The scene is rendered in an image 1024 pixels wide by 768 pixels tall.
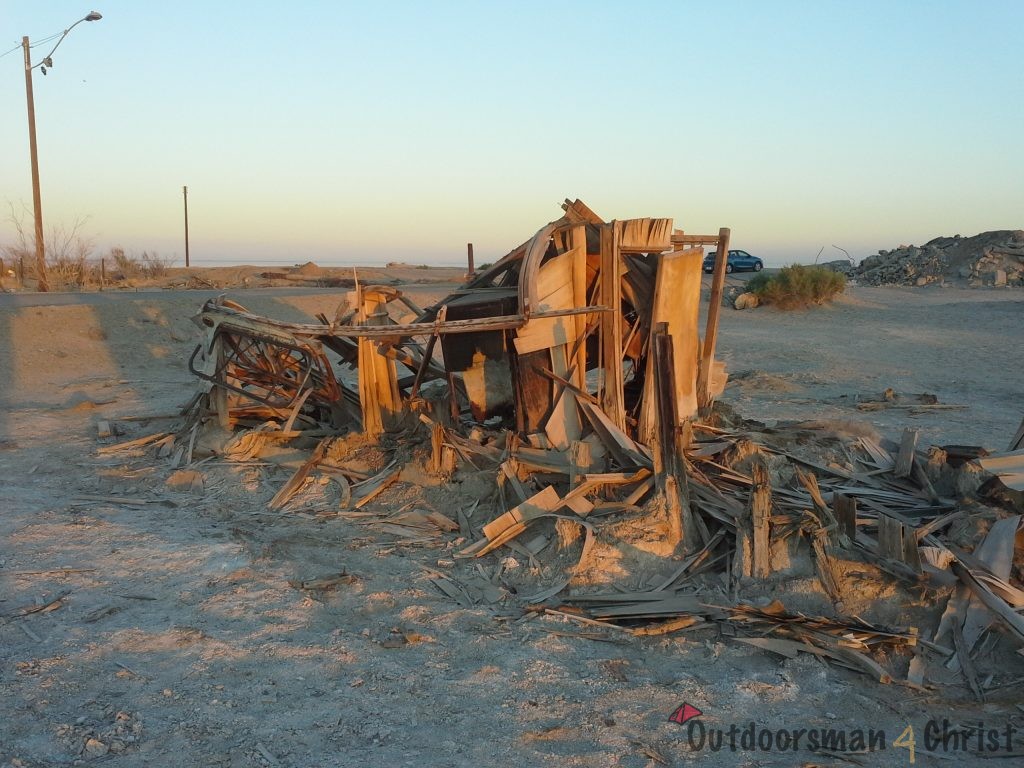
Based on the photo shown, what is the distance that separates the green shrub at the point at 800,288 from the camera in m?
23.3

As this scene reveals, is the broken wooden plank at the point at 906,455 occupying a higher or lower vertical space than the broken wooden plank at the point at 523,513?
higher

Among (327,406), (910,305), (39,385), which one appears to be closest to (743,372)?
(327,406)

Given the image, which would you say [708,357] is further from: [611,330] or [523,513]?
[523,513]

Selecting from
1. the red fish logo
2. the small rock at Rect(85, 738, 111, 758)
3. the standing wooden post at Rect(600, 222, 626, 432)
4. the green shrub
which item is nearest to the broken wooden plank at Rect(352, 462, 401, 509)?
the standing wooden post at Rect(600, 222, 626, 432)

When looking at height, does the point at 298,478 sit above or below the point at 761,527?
below

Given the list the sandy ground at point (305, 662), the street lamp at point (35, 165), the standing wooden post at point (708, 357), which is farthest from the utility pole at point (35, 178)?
the standing wooden post at point (708, 357)

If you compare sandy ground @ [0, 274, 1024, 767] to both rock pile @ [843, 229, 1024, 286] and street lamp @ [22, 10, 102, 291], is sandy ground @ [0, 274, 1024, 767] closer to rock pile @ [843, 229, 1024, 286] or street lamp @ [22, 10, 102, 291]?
street lamp @ [22, 10, 102, 291]

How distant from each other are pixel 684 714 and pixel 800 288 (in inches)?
834

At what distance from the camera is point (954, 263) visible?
33875 mm

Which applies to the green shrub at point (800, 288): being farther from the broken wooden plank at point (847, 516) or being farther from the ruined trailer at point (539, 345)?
the broken wooden plank at point (847, 516)

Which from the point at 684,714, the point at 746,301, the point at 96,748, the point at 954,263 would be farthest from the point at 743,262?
the point at 96,748

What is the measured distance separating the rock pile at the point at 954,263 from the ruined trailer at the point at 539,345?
27970 mm

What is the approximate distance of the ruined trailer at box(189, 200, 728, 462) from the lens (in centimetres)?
641

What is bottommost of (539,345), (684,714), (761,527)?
(684,714)
